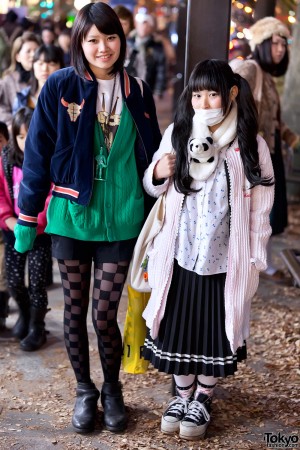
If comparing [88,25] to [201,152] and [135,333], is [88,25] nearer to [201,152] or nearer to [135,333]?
[201,152]

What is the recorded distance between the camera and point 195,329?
A: 382 centimetres

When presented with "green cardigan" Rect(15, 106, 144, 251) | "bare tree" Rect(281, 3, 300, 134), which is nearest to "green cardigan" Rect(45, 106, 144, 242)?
"green cardigan" Rect(15, 106, 144, 251)

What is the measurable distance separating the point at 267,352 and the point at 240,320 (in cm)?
148

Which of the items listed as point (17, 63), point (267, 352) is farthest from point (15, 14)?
point (267, 352)

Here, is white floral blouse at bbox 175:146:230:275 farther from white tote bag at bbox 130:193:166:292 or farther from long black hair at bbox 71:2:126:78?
long black hair at bbox 71:2:126:78

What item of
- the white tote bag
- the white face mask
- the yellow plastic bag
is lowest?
the yellow plastic bag

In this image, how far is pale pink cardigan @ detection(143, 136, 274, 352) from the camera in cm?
368

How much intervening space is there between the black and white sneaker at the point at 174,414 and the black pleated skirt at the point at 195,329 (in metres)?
0.27

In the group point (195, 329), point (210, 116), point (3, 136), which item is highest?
point (210, 116)

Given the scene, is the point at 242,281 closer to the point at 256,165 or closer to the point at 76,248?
the point at 256,165

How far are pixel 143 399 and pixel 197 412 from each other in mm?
516

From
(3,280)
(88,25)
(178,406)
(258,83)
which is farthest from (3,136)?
(178,406)

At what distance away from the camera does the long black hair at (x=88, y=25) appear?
3.60m

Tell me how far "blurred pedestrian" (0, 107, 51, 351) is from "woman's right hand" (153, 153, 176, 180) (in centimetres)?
122
